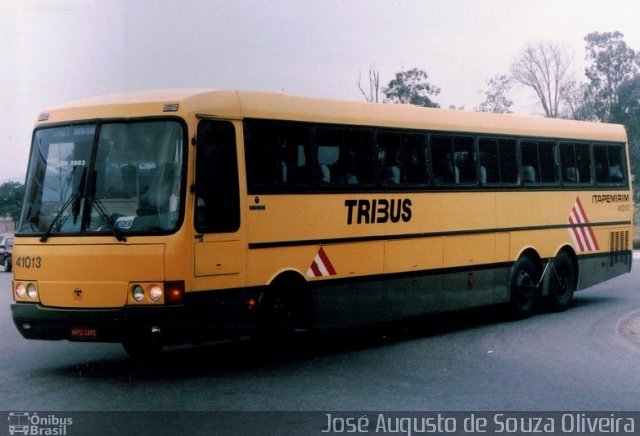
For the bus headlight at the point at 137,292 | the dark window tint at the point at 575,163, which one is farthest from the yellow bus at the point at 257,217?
the dark window tint at the point at 575,163

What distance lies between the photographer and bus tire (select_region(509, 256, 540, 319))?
16.1 meters

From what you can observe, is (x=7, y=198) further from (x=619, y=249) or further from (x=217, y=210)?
(x=217, y=210)

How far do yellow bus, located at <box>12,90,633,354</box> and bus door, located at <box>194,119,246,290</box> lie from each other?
0.02 m

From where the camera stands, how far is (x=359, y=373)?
35.7 ft

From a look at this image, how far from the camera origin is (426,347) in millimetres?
13000

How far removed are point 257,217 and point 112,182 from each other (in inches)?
67.7

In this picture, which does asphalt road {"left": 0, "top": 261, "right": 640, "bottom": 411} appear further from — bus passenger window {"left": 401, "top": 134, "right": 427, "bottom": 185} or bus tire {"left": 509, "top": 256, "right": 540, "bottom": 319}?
bus passenger window {"left": 401, "top": 134, "right": 427, "bottom": 185}

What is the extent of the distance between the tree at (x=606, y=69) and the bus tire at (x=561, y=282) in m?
56.1

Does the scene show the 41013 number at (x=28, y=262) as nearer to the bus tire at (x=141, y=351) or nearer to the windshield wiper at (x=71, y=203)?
the windshield wiper at (x=71, y=203)

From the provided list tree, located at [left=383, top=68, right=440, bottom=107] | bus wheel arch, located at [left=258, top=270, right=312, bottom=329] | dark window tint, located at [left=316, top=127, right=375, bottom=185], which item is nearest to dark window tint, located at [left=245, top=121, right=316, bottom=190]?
dark window tint, located at [left=316, top=127, right=375, bottom=185]

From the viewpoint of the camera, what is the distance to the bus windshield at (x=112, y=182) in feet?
33.8

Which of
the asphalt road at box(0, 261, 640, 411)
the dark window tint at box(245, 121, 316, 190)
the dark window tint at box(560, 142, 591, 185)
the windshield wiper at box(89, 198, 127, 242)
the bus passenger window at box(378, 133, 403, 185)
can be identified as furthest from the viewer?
the dark window tint at box(560, 142, 591, 185)

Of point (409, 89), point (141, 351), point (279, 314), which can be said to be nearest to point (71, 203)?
point (141, 351)

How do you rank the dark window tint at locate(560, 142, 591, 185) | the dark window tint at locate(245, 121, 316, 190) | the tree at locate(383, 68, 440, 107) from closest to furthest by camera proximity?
the dark window tint at locate(245, 121, 316, 190), the dark window tint at locate(560, 142, 591, 185), the tree at locate(383, 68, 440, 107)
